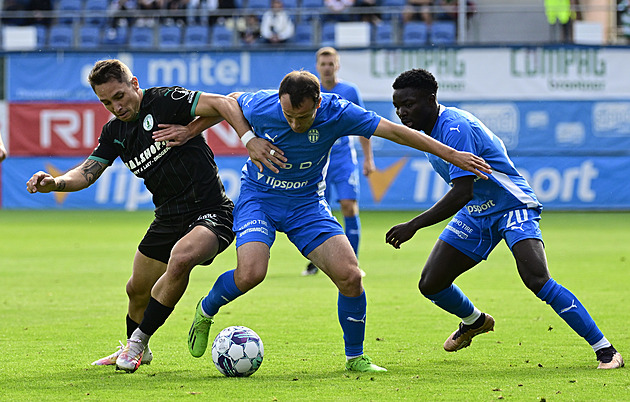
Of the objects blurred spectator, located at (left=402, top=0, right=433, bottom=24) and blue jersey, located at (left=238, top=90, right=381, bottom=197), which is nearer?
blue jersey, located at (left=238, top=90, right=381, bottom=197)

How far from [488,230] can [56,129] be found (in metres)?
18.3

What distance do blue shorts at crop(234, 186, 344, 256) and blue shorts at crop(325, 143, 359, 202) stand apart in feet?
15.9

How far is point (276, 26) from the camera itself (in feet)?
76.0

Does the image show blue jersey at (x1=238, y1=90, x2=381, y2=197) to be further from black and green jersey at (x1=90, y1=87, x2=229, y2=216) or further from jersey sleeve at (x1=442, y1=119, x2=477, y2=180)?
jersey sleeve at (x1=442, y1=119, x2=477, y2=180)

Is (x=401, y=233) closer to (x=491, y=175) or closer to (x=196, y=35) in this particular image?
(x=491, y=175)

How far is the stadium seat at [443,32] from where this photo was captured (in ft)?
76.0

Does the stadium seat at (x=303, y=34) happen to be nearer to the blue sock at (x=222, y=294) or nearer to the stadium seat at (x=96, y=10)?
the stadium seat at (x=96, y=10)

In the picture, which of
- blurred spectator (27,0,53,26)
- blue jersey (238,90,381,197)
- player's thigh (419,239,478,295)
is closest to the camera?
blue jersey (238,90,381,197)

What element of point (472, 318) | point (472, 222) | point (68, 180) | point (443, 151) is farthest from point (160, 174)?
point (472, 318)

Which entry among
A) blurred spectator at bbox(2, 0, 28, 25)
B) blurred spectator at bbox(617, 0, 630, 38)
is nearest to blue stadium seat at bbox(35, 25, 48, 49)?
blurred spectator at bbox(2, 0, 28, 25)

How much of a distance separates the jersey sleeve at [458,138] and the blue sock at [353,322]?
1.01 meters

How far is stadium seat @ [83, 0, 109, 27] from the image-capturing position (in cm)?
2511

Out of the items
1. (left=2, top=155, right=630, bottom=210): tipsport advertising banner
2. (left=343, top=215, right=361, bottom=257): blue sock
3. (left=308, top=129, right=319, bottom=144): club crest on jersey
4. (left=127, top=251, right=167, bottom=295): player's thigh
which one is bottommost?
(left=2, top=155, right=630, bottom=210): tipsport advertising banner

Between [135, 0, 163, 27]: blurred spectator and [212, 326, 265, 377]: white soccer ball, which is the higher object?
[135, 0, 163, 27]: blurred spectator
